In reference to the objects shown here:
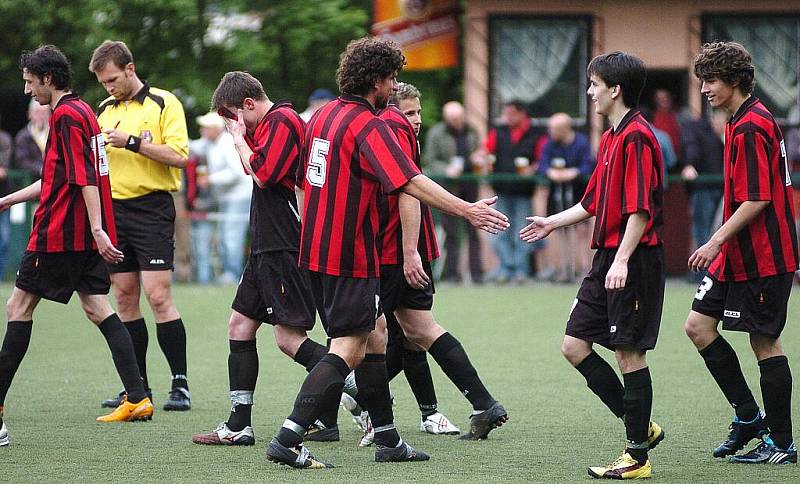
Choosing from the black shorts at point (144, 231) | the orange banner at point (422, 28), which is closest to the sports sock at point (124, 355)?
the black shorts at point (144, 231)

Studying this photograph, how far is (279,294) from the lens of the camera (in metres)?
6.62

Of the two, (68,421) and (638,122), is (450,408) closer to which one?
(68,421)

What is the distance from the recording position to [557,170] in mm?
15031

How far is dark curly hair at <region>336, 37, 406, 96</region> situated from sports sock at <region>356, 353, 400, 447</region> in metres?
1.24

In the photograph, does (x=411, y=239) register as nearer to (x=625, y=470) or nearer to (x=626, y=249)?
(x=626, y=249)

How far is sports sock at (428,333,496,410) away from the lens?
6.87 m

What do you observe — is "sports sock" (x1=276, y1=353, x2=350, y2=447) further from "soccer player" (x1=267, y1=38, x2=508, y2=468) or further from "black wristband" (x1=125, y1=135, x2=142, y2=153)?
"black wristband" (x1=125, y1=135, x2=142, y2=153)

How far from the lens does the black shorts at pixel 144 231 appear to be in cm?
785

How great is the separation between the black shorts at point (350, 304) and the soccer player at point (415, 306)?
44cm

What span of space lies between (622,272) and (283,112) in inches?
74.9

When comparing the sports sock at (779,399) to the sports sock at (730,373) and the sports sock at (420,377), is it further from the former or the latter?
the sports sock at (420,377)

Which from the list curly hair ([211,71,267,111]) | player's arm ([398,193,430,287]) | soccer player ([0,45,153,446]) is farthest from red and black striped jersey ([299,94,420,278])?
soccer player ([0,45,153,446])

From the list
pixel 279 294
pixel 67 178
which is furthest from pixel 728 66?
pixel 67 178

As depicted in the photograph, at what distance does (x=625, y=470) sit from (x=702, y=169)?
33.6ft
